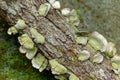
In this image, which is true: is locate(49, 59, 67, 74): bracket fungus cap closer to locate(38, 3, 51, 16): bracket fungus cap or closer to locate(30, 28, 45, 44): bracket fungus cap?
locate(30, 28, 45, 44): bracket fungus cap

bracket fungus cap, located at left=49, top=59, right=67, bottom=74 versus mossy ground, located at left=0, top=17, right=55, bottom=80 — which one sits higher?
bracket fungus cap, located at left=49, top=59, right=67, bottom=74

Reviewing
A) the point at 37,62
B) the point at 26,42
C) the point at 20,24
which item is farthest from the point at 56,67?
the point at 20,24

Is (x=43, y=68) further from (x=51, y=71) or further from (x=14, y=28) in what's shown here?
(x=14, y=28)

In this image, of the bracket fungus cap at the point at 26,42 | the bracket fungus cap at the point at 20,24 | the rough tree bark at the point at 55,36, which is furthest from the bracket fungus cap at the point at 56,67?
the bracket fungus cap at the point at 20,24

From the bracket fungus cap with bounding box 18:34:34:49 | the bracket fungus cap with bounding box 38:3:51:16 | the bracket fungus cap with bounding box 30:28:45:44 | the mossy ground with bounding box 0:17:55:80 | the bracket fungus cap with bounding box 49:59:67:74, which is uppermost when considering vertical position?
the bracket fungus cap with bounding box 38:3:51:16

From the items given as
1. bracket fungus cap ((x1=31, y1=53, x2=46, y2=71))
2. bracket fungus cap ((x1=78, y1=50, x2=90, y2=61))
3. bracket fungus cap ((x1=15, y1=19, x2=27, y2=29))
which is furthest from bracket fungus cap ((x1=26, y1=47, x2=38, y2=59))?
bracket fungus cap ((x1=78, y1=50, x2=90, y2=61))
